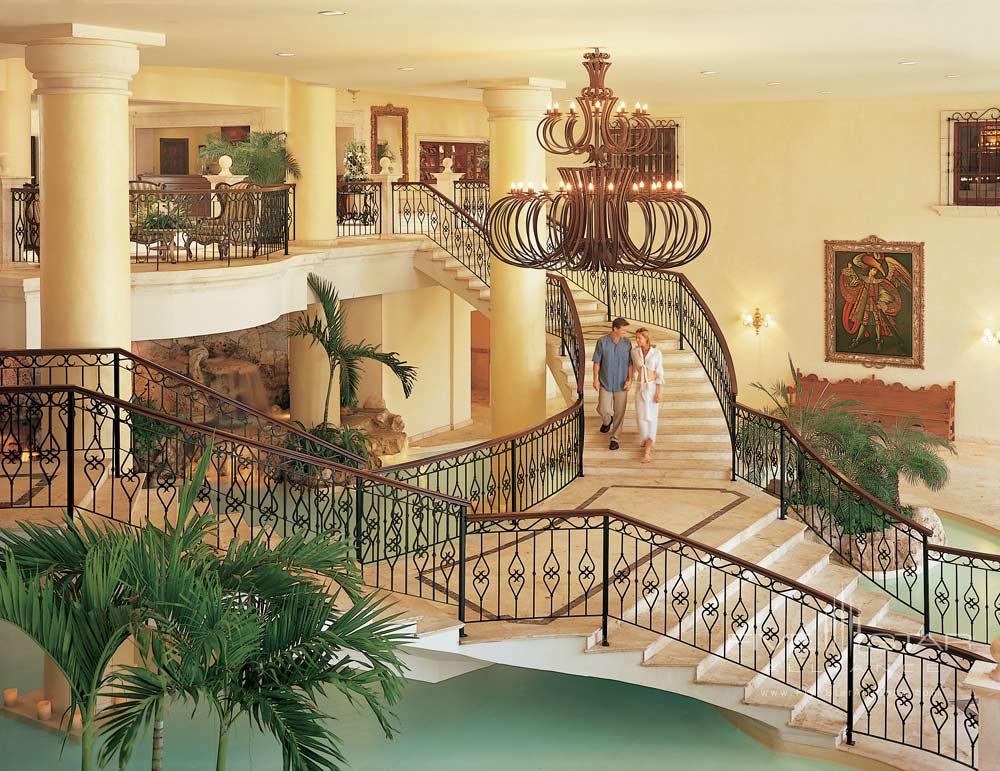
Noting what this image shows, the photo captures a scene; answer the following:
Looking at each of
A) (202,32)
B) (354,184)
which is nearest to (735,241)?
(354,184)

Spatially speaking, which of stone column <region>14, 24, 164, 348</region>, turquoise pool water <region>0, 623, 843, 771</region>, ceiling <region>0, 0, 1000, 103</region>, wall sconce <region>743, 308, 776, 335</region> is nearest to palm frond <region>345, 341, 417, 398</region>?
ceiling <region>0, 0, 1000, 103</region>

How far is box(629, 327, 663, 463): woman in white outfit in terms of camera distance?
1358 cm

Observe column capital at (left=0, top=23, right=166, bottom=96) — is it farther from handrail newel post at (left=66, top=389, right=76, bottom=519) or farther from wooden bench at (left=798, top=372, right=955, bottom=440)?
wooden bench at (left=798, top=372, right=955, bottom=440)

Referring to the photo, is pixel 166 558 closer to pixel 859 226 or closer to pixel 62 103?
pixel 62 103

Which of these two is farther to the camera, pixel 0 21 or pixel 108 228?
pixel 108 228

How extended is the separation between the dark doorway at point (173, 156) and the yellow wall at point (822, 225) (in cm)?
884

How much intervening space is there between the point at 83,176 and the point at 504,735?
5.26 metres

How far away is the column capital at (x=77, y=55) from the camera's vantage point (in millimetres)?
9539

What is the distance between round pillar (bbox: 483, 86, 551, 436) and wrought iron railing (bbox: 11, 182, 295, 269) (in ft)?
8.80

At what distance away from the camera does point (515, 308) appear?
603 inches

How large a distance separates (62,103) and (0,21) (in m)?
0.91

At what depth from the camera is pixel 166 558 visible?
20.5 feet

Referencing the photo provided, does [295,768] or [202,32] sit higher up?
[202,32]

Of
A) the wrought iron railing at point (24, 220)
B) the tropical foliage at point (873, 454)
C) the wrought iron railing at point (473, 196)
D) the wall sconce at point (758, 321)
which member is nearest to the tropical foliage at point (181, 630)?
the wrought iron railing at point (24, 220)
